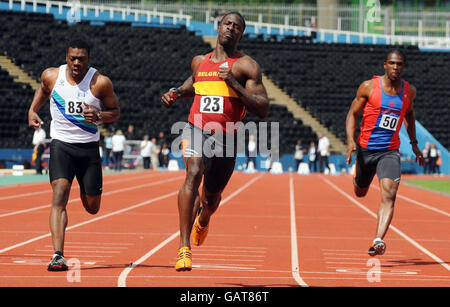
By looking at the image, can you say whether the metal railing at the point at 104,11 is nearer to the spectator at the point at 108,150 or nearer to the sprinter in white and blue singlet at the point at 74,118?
the spectator at the point at 108,150

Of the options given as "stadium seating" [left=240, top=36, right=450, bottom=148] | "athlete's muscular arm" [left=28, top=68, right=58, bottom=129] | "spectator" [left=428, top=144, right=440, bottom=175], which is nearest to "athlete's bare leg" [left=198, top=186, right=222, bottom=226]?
"athlete's muscular arm" [left=28, top=68, right=58, bottom=129]

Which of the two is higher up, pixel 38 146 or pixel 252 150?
pixel 38 146

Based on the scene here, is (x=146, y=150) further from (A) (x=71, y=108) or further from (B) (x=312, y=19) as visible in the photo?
(A) (x=71, y=108)

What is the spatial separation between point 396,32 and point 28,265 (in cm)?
4605

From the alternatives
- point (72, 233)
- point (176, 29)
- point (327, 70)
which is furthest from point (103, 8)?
point (72, 233)

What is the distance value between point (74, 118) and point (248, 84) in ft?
5.71

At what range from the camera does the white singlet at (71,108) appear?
798 cm

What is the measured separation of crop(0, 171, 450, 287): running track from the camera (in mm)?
7375

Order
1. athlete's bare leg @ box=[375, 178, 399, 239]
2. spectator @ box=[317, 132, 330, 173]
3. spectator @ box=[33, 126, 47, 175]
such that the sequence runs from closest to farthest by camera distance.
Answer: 1. athlete's bare leg @ box=[375, 178, 399, 239]
2. spectator @ box=[33, 126, 47, 175]
3. spectator @ box=[317, 132, 330, 173]

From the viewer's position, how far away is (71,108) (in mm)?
7984

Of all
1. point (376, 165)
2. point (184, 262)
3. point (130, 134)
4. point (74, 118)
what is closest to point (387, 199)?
point (376, 165)

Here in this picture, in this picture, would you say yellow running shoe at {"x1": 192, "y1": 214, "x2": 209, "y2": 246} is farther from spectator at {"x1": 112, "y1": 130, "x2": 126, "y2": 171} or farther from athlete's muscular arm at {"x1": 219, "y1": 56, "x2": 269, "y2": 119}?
spectator at {"x1": 112, "y1": 130, "x2": 126, "y2": 171}

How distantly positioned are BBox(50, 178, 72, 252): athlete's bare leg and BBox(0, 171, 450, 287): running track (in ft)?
1.04

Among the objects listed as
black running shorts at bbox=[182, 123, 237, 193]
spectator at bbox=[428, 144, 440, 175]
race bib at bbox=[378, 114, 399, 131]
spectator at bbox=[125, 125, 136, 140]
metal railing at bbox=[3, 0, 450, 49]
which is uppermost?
metal railing at bbox=[3, 0, 450, 49]
